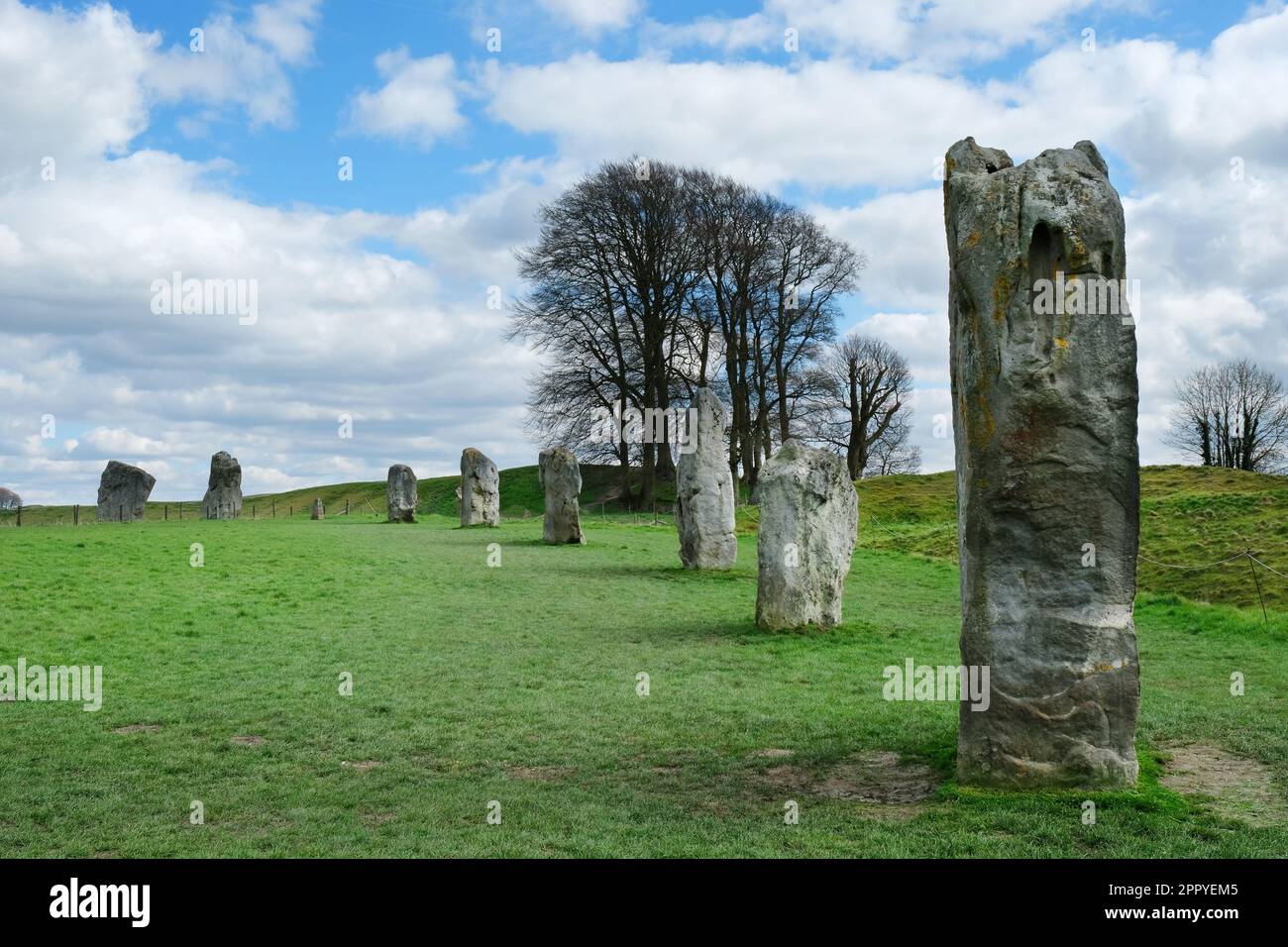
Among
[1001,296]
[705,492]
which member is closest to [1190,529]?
[705,492]

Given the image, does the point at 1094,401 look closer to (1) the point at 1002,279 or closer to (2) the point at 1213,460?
(1) the point at 1002,279

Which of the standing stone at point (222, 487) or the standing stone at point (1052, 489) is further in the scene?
the standing stone at point (222, 487)

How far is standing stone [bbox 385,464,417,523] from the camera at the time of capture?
41250 millimetres

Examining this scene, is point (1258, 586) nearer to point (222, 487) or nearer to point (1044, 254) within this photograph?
point (1044, 254)

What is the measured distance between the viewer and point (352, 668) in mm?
13203

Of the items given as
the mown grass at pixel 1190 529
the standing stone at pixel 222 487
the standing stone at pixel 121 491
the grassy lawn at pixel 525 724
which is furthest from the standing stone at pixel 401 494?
the grassy lawn at pixel 525 724

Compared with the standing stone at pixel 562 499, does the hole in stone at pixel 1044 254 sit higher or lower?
higher

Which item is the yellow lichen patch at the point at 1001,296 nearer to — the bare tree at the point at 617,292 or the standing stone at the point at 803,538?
the standing stone at the point at 803,538

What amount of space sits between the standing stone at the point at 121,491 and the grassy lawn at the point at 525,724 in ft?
61.3

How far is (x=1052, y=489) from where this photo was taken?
7.18 metres

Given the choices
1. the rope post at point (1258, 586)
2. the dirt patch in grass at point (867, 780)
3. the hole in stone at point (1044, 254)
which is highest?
the hole in stone at point (1044, 254)

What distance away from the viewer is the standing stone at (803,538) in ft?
49.9

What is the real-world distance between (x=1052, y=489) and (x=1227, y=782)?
2.56 metres
